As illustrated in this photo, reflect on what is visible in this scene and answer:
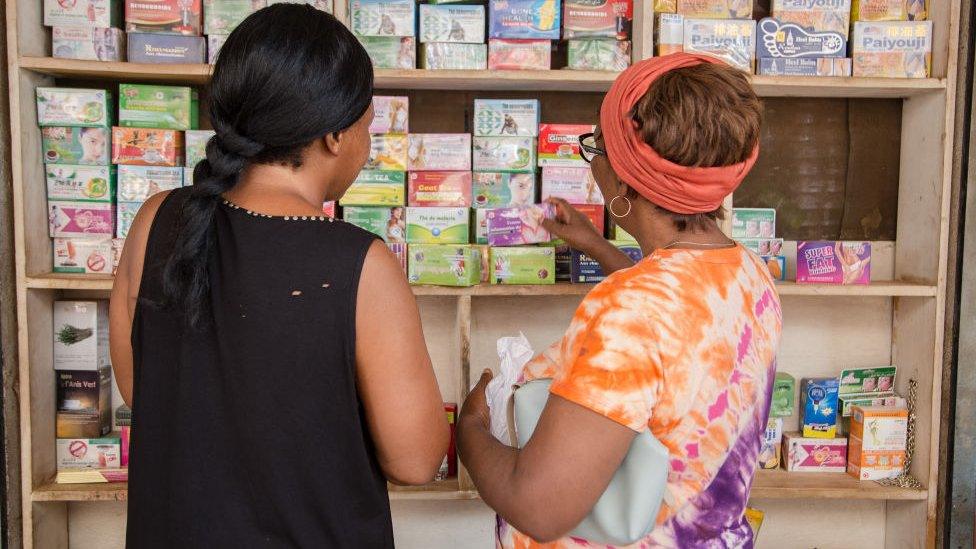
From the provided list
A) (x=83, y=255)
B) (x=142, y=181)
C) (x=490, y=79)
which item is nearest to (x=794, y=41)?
(x=490, y=79)

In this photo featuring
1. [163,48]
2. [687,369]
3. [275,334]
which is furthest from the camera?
[163,48]

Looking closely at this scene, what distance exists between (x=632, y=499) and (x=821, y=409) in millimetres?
1561

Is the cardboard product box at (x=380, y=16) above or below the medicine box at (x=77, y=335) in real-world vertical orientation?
above

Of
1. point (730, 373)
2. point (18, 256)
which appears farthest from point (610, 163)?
point (18, 256)

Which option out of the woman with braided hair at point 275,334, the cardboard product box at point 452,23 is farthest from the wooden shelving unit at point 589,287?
the woman with braided hair at point 275,334

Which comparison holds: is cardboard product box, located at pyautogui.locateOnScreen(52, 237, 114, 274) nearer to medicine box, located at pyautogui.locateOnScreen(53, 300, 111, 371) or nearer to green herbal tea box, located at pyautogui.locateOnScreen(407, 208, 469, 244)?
medicine box, located at pyautogui.locateOnScreen(53, 300, 111, 371)

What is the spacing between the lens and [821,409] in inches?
95.0

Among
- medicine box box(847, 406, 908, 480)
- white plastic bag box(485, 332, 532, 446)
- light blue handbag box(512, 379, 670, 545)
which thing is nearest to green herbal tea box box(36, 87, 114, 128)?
white plastic bag box(485, 332, 532, 446)

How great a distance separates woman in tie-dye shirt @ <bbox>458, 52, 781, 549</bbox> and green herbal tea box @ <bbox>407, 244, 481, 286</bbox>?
2.99ft

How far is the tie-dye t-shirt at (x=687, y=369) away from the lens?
1062 mm

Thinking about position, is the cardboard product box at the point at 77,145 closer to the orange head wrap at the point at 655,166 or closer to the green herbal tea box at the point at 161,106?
the green herbal tea box at the point at 161,106

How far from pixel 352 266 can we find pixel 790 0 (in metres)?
1.77

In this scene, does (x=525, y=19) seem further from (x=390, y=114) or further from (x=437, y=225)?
(x=437, y=225)

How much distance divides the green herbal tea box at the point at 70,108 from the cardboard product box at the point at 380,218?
0.70 metres
